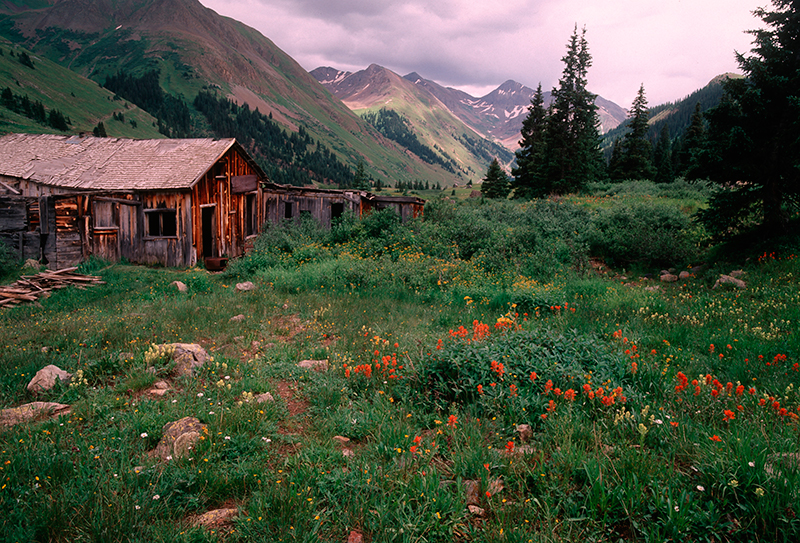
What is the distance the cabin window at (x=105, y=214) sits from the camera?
16.7 meters

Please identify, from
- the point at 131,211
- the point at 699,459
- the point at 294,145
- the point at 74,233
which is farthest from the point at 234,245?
the point at 294,145

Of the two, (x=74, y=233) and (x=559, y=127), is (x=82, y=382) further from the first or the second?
(x=559, y=127)

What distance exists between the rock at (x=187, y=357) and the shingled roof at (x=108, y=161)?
1314 cm

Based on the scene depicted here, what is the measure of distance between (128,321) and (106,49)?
26246 centimetres

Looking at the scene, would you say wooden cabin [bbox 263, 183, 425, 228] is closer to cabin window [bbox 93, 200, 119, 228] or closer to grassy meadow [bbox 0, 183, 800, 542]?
cabin window [bbox 93, 200, 119, 228]

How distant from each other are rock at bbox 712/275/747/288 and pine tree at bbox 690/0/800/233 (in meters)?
3.13

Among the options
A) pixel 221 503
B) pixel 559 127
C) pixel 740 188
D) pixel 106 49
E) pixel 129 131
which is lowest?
pixel 221 503

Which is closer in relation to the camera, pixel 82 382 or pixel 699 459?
pixel 699 459

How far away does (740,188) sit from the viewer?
12117mm

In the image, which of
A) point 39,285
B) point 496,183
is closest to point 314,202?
point 39,285

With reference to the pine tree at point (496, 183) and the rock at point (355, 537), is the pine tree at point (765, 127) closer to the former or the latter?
the rock at point (355, 537)

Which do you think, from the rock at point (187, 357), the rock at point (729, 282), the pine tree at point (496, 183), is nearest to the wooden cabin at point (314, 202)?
the rock at point (729, 282)

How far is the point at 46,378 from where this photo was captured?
506 centimetres

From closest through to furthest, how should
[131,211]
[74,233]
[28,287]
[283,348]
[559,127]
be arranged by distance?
[283,348]
[28,287]
[74,233]
[131,211]
[559,127]
